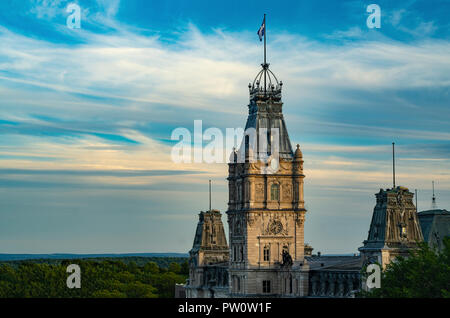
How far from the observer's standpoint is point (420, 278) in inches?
3516

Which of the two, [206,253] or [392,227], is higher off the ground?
[392,227]

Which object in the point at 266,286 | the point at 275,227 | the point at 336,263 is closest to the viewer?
the point at 336,263

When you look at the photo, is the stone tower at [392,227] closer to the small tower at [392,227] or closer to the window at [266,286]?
the small tower at [392,227]

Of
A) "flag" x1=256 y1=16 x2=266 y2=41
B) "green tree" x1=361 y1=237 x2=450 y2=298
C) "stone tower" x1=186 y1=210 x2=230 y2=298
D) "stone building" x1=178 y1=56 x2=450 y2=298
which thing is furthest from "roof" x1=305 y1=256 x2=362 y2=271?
"flag" x1=256 y1=16 x2=266 y2=41

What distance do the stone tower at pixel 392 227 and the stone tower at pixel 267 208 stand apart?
955 inches

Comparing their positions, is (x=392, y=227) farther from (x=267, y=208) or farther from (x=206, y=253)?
(x=206, y=253)

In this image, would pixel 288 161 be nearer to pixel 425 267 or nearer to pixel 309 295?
pixel 309 295

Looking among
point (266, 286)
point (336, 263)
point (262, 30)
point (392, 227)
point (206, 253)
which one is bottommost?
point (266, 286)

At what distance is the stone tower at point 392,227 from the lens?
107812 mm

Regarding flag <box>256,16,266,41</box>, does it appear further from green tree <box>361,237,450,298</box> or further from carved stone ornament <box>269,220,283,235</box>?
green tree <box>361,237,450,298</box>

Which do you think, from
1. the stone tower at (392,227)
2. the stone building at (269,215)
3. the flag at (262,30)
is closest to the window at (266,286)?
the stone building at (269,215)

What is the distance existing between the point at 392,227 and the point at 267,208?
94.0 feet

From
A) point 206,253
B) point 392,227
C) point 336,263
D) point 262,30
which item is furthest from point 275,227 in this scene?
point 206,253
